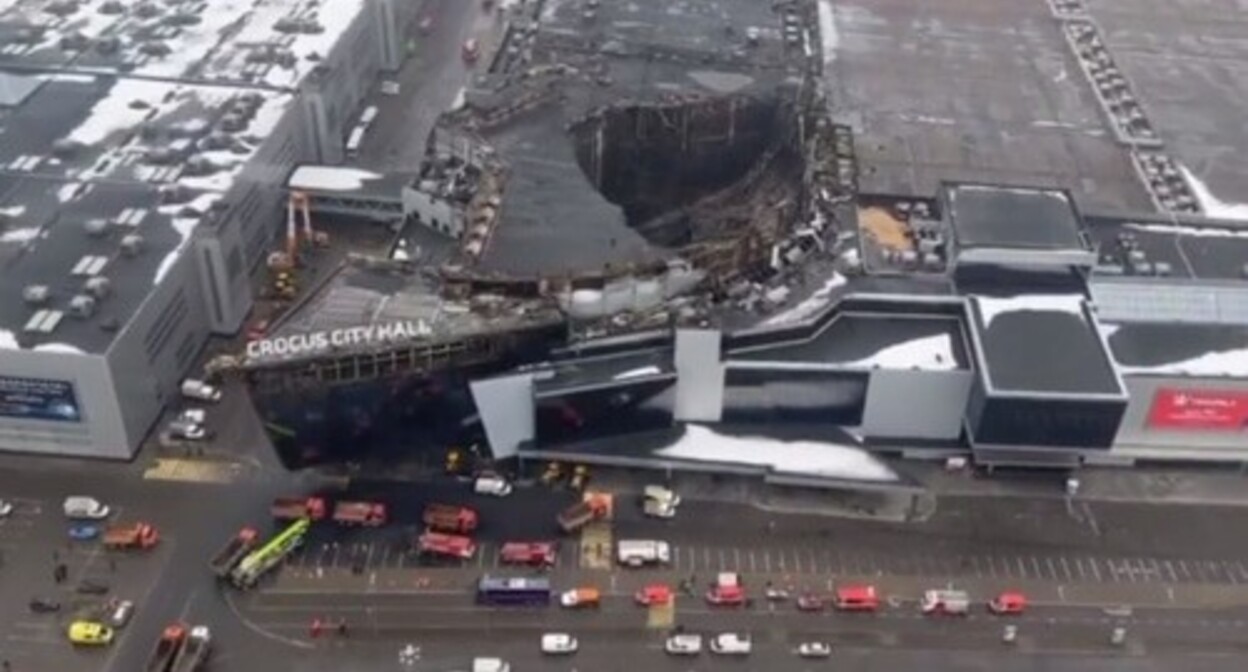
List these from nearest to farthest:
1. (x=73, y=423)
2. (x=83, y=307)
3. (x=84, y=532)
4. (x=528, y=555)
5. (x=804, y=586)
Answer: (x=804, y=586) < (x=528, y=555) < (x=84, y=532) < (x=83, y=307) < (x=73, y=423)

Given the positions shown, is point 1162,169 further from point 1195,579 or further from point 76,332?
point 76,332

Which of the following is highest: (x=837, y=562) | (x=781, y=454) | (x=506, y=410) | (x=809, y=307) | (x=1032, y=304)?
(x=1032, y=304)

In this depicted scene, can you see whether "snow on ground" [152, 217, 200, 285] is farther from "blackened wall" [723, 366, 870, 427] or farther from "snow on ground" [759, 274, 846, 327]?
"snow on ground" [759, 274, 846, 327]

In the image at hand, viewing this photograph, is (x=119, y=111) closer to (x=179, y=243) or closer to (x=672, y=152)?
(x=179, y=243)

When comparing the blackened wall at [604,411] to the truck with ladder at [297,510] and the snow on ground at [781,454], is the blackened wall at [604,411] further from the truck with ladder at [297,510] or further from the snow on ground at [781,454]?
the truck with ladder at [297,510]

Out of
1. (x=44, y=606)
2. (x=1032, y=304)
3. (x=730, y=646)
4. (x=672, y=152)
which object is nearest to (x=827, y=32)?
(x=672, y=152)

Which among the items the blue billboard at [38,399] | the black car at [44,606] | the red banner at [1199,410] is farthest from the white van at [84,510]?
the red banner at [1199,410]
